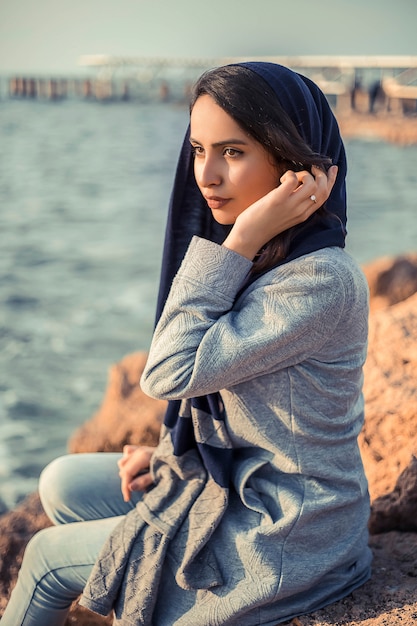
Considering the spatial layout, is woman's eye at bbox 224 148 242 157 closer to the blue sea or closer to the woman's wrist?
the woman's wrist

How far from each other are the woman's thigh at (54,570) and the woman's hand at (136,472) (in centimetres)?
9

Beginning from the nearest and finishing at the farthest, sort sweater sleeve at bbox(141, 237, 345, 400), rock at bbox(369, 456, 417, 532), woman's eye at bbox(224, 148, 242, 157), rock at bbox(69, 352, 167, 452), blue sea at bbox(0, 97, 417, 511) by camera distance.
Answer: sweater sleeve at bbox(141, 237, 345, 400)
woman's eye at bbox(224, 148, 242, 157)
rock at bbox(369, 456, 417, 532)
rock at bbox(69, 352, 167, 452)
blue sea at bbox(0, 97, 417, 511)

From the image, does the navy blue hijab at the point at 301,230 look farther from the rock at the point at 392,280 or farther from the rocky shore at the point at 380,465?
the rock at the point at 392,280

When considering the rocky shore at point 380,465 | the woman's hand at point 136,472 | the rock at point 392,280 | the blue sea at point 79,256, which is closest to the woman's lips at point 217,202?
the woman's hand at point 136,472

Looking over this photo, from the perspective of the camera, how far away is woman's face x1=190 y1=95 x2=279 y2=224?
4.66ft

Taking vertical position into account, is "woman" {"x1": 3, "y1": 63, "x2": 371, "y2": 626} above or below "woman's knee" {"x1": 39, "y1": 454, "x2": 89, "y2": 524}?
above

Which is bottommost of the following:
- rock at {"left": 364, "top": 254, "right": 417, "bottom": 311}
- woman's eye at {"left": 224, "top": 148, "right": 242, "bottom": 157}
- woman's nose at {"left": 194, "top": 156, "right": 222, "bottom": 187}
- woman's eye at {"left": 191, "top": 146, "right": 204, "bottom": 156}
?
rock at {"left": 364, "top": 254, "right": 417, "bottom": 311}

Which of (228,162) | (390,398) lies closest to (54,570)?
(228,162)

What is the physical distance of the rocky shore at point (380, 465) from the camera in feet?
5.04

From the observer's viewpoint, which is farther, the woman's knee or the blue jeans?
the woman's knee

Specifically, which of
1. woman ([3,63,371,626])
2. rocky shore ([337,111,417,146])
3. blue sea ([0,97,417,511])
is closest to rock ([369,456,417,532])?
woman ([3,63,371,626])

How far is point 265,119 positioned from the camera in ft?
4.55

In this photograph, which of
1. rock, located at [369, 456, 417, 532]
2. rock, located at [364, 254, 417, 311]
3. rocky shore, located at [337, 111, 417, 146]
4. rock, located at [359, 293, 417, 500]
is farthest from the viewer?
rocky shore, located at [337, 111, 417, 146]

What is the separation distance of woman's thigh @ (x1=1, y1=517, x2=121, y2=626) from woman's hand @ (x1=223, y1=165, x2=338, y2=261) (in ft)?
2.09
